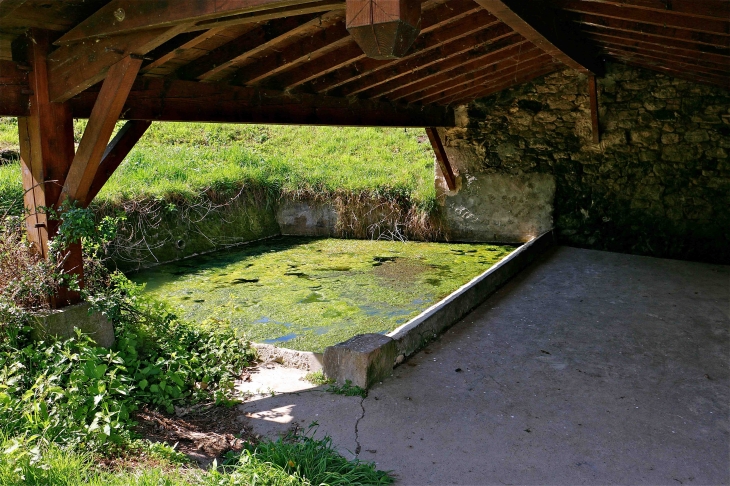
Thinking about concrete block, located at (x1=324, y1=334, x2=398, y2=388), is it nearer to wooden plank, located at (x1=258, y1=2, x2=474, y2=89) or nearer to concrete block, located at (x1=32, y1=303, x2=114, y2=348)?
concrete block, located at (x1=32, y1=303, x2=114, y2=348)

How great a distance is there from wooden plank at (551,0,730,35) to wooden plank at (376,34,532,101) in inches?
38.9

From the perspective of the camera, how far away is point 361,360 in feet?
12.4

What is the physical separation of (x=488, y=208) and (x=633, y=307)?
4.11 meters

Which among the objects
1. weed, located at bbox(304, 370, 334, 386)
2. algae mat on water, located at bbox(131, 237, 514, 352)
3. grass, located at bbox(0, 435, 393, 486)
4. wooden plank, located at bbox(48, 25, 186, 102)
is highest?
wooden plank, located at bbox(48, 25, 186, 102)

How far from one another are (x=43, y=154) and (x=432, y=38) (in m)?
3.25

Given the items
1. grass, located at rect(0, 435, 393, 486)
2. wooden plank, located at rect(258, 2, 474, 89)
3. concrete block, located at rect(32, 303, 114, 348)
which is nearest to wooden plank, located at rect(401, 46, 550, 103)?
wooden plank, located at rect(258, 2, 474, 89)

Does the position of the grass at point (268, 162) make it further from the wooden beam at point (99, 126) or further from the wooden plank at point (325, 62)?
the wooden beam at point (99, 126)

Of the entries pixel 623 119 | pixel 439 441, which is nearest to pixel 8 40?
pixel 439 441

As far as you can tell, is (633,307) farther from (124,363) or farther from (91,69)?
(91,69)

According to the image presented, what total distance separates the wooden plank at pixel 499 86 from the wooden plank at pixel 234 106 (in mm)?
Result: 1699

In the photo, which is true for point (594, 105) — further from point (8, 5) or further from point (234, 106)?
point (8, 5)

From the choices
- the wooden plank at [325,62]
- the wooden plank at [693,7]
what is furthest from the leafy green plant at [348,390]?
the wooden plank at [693,7]

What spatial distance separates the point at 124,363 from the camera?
3.78m

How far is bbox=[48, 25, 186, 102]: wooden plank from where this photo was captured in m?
3.12
